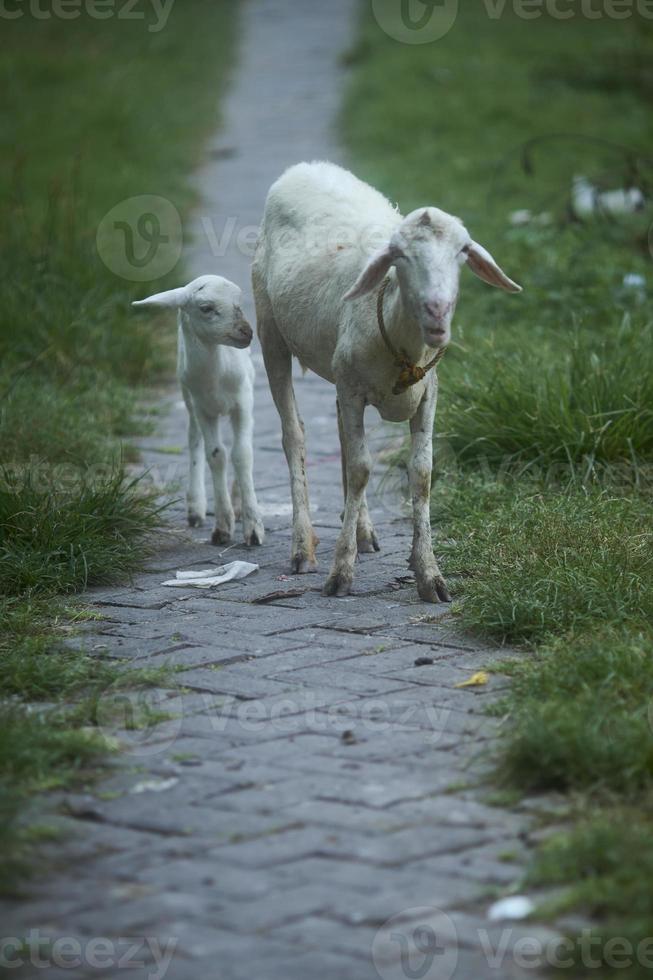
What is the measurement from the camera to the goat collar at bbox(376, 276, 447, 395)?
451 cm

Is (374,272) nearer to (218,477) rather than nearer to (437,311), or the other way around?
(437,311)

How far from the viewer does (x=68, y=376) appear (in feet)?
24.5

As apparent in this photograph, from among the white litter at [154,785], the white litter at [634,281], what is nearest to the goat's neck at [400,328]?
the white litter at [154,785]

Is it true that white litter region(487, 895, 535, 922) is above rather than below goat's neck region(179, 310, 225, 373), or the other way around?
below

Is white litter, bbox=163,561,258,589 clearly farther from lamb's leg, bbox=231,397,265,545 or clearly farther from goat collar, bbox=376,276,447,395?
goat collar, bbox=376,276,447,395

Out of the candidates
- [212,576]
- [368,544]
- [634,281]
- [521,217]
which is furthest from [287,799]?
[521,217]

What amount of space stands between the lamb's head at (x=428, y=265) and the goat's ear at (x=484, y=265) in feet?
0.09

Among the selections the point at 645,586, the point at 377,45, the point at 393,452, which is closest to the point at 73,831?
the point at 645,586

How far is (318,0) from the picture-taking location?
23406mm

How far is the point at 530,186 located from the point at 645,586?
7789mm

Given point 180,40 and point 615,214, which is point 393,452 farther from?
point 180,40

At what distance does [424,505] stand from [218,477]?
992 mm

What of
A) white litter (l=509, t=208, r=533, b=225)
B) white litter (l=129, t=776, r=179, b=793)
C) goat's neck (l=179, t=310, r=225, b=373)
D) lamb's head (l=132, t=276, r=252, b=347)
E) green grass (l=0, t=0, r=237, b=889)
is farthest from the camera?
white litter (l=509, t=208, r=533, b=225)

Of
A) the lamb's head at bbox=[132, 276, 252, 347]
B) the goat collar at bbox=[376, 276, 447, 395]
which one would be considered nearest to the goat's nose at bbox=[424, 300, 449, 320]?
the goat collar at bbox=[376, 276, 447, 395]
